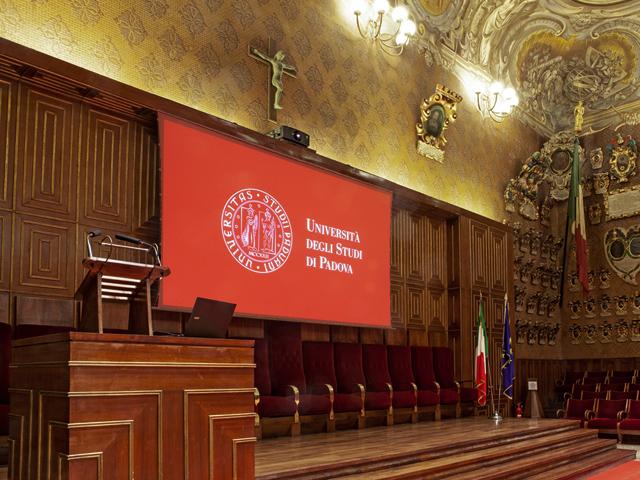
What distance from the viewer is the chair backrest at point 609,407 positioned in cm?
987

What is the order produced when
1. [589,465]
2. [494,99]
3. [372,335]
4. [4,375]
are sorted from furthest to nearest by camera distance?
[494,99] < [372,335] < [589,465] < [4,375]

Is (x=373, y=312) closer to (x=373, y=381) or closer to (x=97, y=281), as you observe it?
(x=373, y=381)

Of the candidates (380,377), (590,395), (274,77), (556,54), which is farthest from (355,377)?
(556,54)

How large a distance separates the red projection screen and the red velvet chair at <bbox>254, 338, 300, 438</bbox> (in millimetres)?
409

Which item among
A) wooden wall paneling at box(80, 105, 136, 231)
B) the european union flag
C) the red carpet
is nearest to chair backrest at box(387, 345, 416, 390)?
the european union flag

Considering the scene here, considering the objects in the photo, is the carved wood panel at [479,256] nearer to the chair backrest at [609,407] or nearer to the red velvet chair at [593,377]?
the chair backrest at [609,407]

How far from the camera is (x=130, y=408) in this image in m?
2.75

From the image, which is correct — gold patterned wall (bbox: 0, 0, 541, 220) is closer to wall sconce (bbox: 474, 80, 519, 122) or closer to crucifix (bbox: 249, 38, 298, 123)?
crucifix (bbox: 249, 38, 298, 123)

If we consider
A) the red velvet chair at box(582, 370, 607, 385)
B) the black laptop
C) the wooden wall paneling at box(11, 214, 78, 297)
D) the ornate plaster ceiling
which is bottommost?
the red velvet chair at box(582, 370, 607, 385)

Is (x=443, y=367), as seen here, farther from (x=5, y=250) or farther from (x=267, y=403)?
(x=5, y=250)

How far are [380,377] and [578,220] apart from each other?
5.80m

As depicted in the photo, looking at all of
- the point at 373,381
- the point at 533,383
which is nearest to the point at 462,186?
the point at 533,383

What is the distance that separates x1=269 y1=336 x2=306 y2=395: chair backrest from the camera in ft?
21.9

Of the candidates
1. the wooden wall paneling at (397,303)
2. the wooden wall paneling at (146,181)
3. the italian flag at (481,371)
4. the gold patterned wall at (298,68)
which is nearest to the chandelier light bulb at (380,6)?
the gold patterned wall at (298,68)
